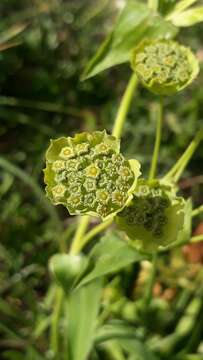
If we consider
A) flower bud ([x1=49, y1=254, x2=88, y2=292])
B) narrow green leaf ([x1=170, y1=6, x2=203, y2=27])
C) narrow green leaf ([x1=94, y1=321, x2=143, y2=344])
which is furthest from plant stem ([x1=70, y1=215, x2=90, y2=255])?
narrow green leaf ([x1=170, y1=6, x2=203, y2=27])

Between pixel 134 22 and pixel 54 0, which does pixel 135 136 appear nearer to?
pixel 54 0

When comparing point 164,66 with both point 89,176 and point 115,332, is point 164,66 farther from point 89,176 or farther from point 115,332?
point 115,332

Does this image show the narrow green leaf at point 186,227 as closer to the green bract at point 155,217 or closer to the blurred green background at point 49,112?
the green bract at point 155,217

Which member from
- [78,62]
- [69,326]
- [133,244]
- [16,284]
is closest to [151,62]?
[133,244]

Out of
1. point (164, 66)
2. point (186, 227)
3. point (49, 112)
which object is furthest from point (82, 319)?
point (49, 112)

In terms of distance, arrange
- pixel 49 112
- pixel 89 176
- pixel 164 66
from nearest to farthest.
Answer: pixel 89 176 < pixel 164 66 < pixel 49 112

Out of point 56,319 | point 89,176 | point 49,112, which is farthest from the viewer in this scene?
point 49,112

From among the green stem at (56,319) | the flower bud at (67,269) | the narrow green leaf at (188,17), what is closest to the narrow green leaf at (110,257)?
the flower bud at (67,269)
